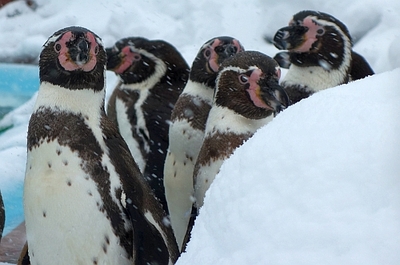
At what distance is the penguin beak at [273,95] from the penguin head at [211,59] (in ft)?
2.39

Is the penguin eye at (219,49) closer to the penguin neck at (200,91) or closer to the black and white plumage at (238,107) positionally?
the penguin neck at (200,91)

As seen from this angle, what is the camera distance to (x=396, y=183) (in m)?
0.66

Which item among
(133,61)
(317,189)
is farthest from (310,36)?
(317,189)

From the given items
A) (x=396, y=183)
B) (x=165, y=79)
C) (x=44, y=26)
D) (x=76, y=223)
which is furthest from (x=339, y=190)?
(x=44, y=26)

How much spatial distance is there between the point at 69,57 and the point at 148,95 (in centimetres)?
147

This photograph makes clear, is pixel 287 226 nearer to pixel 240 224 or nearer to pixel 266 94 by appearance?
pixel 240 224

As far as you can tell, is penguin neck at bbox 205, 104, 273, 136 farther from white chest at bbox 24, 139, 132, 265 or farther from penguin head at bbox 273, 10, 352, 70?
penguin head at bbox 273, 10, 352, 70

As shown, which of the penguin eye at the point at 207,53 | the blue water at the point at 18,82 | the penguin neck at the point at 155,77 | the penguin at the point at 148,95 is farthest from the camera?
A: the blue water at the point at 18,82

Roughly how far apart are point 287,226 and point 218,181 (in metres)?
0.18

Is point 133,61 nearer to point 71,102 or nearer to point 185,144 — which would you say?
point 185,144

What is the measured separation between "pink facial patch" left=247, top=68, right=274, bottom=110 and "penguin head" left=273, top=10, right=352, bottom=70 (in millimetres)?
969

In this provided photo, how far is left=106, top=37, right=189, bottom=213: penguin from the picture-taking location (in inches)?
131

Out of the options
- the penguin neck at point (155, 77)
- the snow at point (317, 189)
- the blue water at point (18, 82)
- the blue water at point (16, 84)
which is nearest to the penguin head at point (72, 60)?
the snow at point (317, 189)

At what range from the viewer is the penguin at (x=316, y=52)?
10.5 ft
